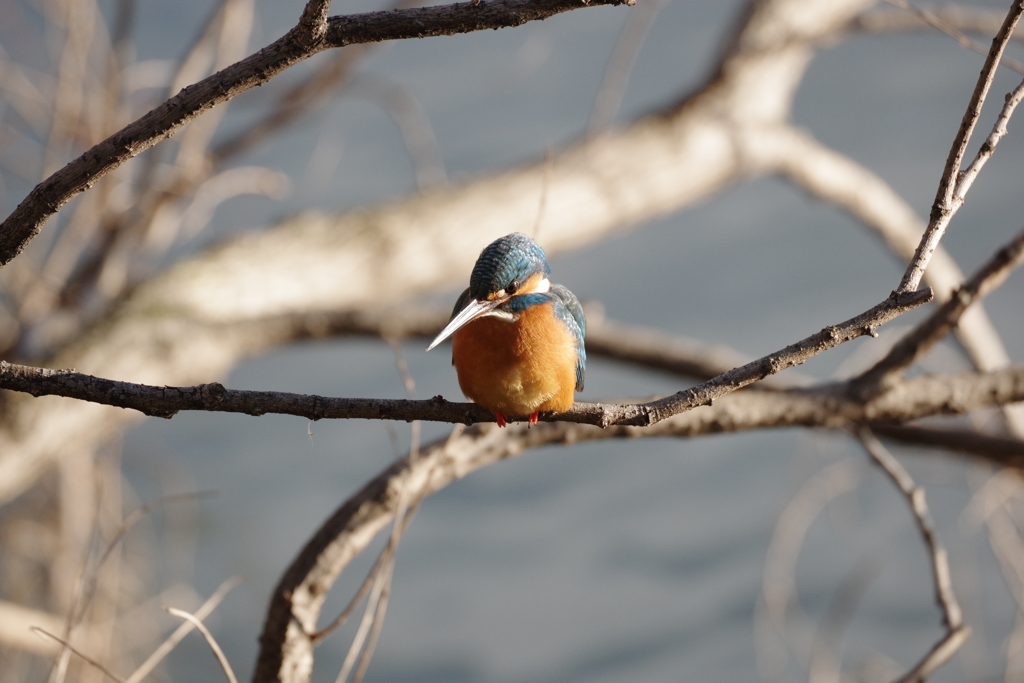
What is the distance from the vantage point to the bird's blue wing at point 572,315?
92 cm

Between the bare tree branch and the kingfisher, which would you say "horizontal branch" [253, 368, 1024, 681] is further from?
the kingfisher

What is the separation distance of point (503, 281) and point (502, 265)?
0.06 feet

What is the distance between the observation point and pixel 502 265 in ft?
2.69

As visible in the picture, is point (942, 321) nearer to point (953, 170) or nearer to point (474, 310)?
point (953, 170)

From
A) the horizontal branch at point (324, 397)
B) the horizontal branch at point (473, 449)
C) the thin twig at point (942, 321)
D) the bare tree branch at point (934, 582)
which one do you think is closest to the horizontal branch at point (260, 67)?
the horizontal branch at point (324, 397)

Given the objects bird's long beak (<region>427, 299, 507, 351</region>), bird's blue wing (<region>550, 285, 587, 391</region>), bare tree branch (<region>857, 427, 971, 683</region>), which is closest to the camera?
bird's long beak (<region>427, 299, 507, 351</region>)

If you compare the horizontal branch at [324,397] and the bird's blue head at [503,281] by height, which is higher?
the bird's blue head at [503,281]

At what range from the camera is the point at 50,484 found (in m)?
3.32

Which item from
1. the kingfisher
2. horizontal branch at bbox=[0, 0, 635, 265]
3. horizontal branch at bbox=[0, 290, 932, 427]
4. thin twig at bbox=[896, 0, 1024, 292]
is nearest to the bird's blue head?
the kingfisher

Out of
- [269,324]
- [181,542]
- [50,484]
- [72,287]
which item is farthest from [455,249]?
[50,484]

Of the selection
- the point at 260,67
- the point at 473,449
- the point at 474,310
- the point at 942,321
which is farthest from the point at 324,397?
the point at 942,321

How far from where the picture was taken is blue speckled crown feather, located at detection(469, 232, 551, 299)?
0.82 meters

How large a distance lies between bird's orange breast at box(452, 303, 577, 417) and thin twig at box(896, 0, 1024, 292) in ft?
1.13

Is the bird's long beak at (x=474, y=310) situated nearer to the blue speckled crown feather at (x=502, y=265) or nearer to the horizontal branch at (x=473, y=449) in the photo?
the blue speckled crown feather at (x=502, y=265)
